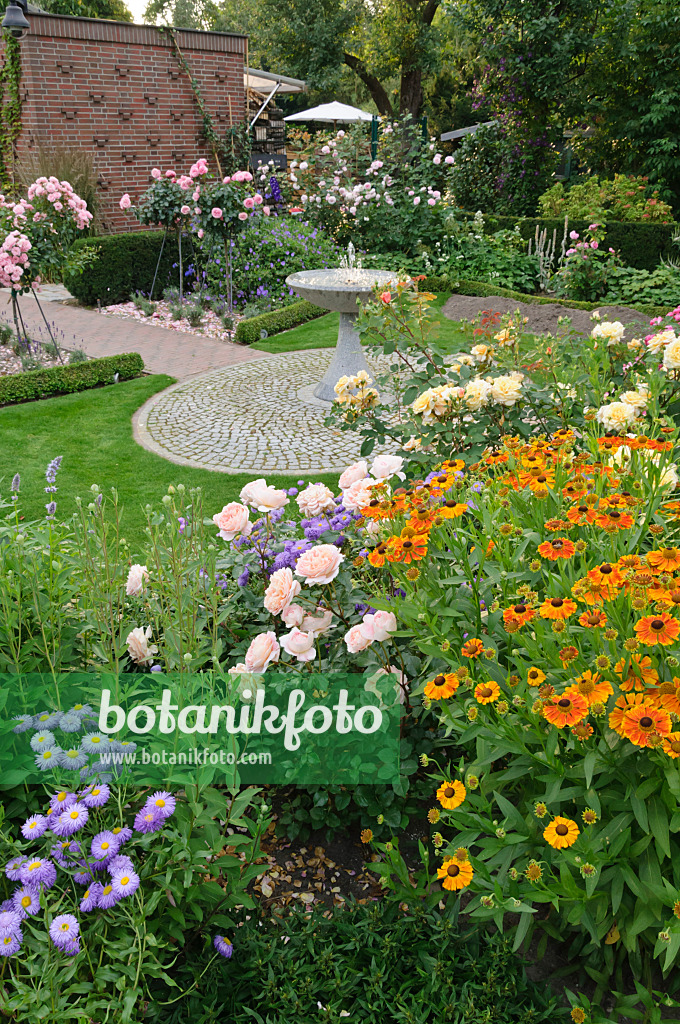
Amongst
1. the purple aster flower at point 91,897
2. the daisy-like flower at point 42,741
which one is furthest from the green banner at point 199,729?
the purple aster flower at point 91,897

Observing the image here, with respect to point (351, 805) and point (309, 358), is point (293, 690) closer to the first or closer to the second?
point (351, 805)

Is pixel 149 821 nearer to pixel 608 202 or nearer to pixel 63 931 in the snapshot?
pixel 63 931

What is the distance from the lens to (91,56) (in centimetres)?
1139

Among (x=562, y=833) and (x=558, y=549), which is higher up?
(x=558, y=549)

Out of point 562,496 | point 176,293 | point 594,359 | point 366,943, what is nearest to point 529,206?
point 176,293

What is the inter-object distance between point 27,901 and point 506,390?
214 centimetres

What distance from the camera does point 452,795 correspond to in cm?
148

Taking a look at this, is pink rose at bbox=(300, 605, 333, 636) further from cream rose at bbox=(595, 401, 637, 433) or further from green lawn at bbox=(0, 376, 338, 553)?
green lawn at bbox=(0, 376, 338, 553)

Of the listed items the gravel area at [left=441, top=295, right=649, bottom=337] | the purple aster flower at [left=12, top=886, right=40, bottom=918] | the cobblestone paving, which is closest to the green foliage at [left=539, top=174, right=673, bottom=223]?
the gravel area at [left=441, top=295, right=649, bottom=337]

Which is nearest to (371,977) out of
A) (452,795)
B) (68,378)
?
(452,795)

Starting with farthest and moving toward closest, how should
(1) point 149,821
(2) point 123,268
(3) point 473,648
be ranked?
(2) point 123,268, (3) point 473,648, (1) point 149,821

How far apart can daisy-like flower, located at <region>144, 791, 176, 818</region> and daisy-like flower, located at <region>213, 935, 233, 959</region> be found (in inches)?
12.1

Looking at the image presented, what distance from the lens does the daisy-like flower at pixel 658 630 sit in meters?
1.30

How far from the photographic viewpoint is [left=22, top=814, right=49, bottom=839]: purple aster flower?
1.40 m
